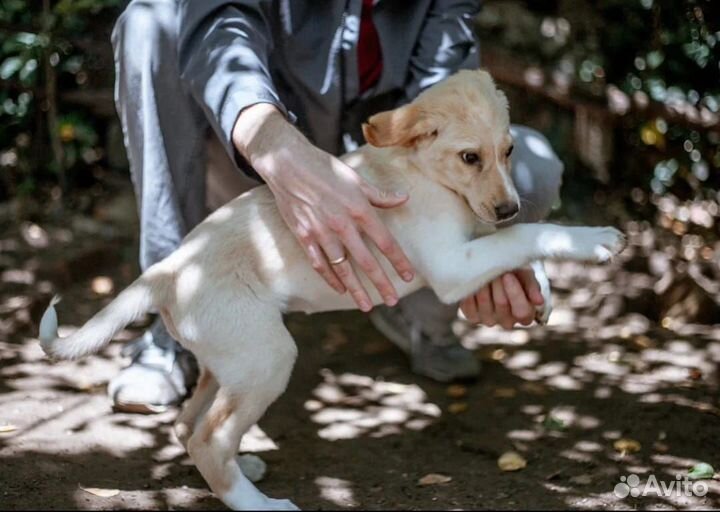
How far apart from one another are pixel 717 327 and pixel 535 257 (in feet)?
6.40

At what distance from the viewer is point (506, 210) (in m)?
2.82

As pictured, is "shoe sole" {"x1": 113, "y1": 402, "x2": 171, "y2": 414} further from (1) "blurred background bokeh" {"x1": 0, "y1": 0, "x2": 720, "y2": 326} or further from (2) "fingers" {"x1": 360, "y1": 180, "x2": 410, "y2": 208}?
(1) "blurred background bokeh" {"x1": 0, "y1": 0, "x2": 720, "y2": 326}

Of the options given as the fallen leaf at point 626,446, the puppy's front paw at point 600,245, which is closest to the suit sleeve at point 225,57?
the puppy's front paw at point 600,245

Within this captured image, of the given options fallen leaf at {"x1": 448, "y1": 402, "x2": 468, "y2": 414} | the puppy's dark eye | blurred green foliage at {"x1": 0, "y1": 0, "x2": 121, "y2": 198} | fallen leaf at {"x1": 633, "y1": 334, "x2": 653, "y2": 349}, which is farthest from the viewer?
blurred green foliage at {"x1": 0, "y1": 0, "x2": 121, "y2": 198}

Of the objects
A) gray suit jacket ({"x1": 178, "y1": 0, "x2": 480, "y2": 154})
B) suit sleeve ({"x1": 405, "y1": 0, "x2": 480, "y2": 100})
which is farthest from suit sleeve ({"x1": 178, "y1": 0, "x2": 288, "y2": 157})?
suit sleeve ({"x1": 405, "y1": 0, "x2": 480, "y2": 100})

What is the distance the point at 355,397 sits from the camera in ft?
12.8

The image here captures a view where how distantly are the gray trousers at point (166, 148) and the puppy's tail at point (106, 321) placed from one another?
2.08 feet

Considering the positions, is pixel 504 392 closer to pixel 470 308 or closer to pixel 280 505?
pixel 470 308

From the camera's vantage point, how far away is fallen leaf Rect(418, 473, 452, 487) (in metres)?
3.17

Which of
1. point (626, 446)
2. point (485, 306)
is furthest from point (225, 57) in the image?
point (626, 446)

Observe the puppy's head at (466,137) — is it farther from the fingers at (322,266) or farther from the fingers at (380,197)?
the fingers at (322,266)

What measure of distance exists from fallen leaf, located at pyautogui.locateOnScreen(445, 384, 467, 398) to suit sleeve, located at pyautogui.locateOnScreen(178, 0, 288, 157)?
141cm

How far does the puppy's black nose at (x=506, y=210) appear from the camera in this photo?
2.82 metres

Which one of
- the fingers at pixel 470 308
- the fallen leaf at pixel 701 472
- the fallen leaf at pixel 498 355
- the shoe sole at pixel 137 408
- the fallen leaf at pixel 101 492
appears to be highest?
the fingers at pixel 470 308
